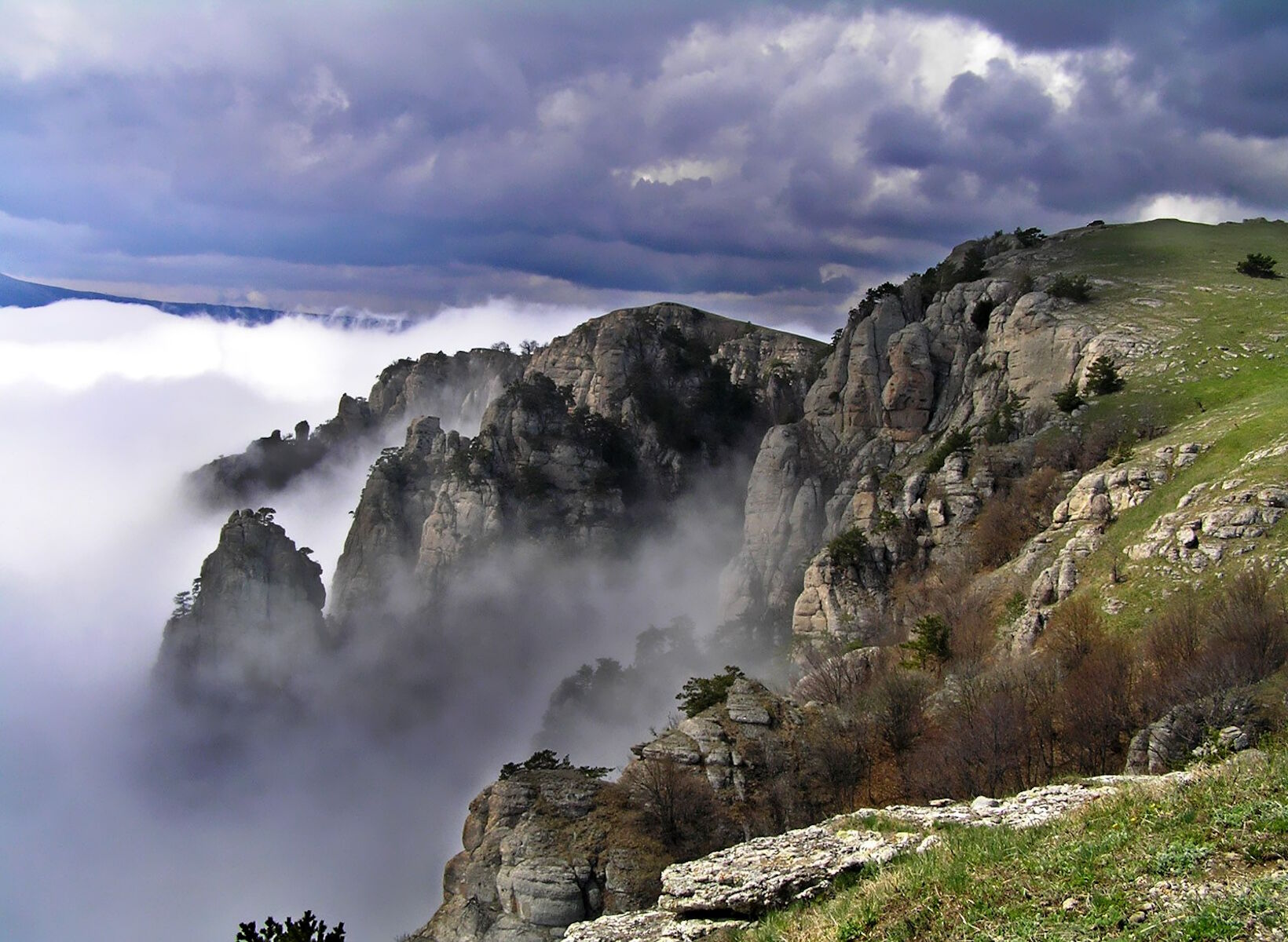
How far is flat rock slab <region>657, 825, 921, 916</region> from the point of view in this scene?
13.7 meters

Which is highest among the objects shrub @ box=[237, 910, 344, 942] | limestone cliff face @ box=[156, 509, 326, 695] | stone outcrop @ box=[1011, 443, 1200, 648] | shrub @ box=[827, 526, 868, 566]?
limestone cliff face @ box=[156, 509, 326, 695]

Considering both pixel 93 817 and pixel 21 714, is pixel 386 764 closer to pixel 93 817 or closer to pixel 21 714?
pixel 93 817

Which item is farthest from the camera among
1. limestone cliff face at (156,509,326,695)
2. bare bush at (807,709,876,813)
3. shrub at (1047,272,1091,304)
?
limestone cliff face at (156,509,326,695)

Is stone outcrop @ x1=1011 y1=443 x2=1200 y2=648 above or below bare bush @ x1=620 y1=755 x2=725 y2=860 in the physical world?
above

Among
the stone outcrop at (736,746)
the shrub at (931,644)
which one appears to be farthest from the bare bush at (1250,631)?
the stone outcrop at (736,746)

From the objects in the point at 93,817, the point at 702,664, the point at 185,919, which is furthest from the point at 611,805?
the point at 93,817

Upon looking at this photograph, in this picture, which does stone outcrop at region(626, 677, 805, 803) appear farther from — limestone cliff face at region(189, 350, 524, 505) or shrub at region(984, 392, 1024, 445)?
limestone cliff face at region(189, 350, 524, 505)

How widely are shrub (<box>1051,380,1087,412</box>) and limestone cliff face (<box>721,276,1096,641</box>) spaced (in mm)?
3729

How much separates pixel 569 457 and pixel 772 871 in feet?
340

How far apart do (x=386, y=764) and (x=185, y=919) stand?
21.9m

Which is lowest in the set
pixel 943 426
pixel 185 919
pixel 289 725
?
pixel 185 919

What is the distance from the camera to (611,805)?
1336 inches

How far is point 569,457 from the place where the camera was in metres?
117

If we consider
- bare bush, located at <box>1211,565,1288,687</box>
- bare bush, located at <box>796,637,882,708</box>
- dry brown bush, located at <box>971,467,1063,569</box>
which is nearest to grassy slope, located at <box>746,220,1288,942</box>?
bare bush, located at <box>1211,565,1288,687</box>
